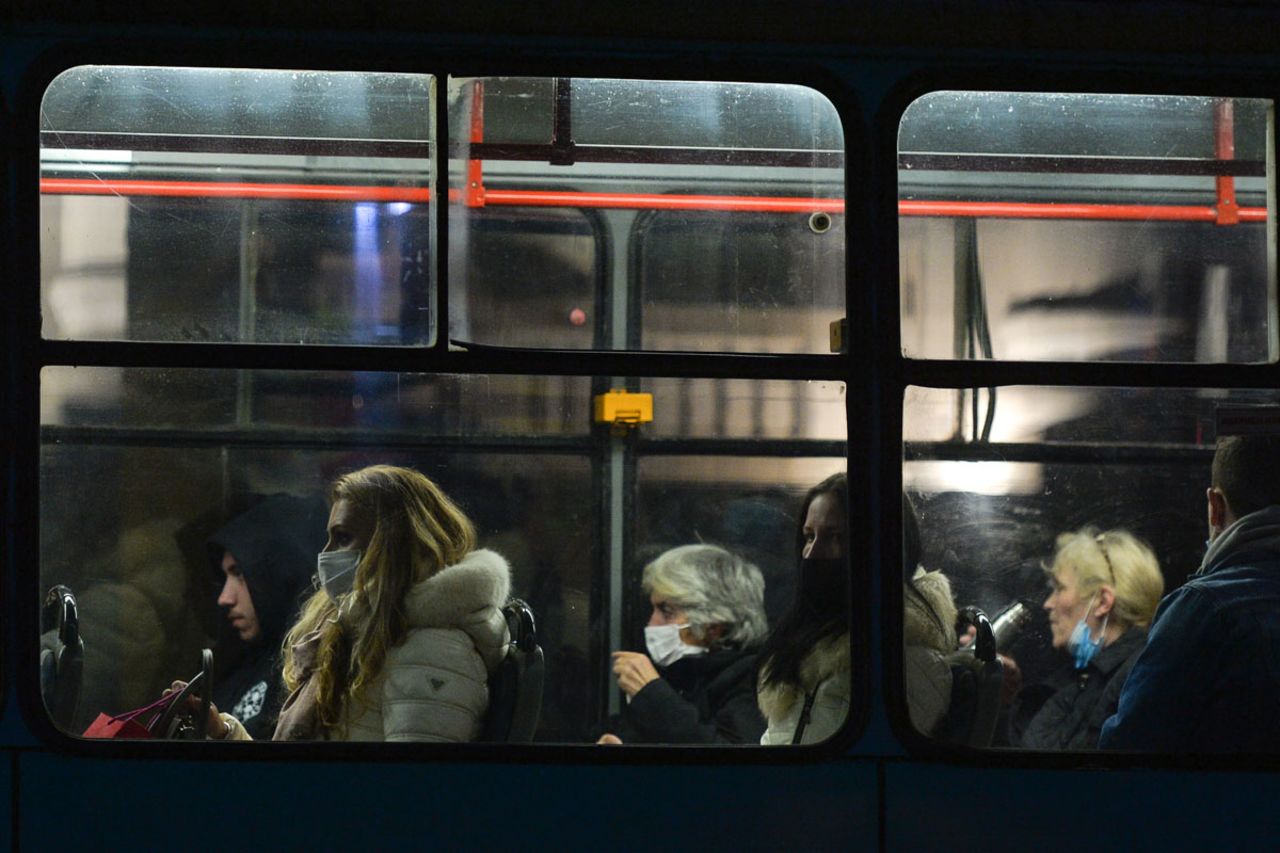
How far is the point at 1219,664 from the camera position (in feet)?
9.19

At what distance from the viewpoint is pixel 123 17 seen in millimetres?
2641

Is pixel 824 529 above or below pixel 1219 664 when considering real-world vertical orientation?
above

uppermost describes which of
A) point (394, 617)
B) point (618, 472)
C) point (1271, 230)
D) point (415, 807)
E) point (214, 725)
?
point (1271, 230)

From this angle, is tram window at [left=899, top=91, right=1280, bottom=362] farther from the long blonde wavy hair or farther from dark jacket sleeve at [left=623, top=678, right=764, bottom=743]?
the long blonde wavy hair

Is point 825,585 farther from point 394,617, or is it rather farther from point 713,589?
point 394,617

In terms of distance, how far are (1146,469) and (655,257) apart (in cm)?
115

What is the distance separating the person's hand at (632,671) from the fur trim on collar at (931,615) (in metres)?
0.55

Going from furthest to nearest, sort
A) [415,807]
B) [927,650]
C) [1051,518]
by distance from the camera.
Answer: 1. [1051,518]
2. [927,650]
3. [415,807]

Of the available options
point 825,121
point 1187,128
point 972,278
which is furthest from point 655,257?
point 1187,128

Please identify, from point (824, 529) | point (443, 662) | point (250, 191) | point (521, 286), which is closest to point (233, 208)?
point (250, 191)

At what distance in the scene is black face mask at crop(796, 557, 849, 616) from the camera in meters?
2.74

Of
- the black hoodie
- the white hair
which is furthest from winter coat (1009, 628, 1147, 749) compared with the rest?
the black hoodie

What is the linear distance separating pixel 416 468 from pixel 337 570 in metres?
0.27

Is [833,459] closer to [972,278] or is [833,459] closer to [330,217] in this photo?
[972,278]
